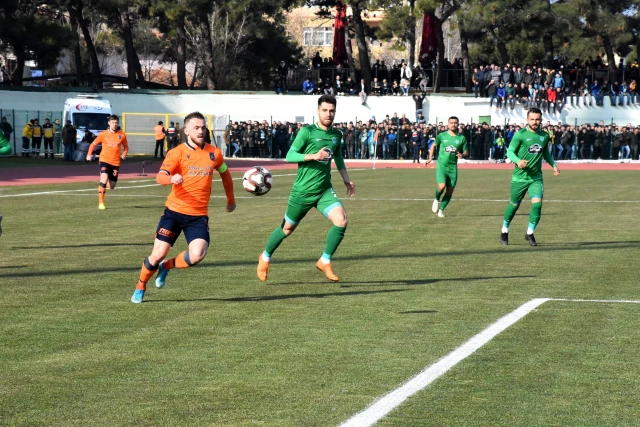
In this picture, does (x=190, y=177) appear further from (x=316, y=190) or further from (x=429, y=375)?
(x=429, y=375)

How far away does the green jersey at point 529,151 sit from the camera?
15.7 m

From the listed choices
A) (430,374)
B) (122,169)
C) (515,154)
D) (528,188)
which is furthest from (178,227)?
(122,169)

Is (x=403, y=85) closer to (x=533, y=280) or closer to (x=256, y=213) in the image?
(x=256, y=213)

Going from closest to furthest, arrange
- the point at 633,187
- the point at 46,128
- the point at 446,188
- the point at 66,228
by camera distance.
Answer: the point at 66,228 < the point at 446,188 < the point at 633,187 < the point at 46,128

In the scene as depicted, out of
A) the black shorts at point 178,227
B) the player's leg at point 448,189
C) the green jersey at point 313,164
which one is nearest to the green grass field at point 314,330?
the black shorts at point 178,227

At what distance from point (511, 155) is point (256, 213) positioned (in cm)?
742

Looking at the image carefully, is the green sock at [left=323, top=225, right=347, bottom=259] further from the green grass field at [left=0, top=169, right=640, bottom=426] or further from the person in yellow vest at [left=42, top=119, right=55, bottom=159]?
the person in yellow vest at [left=42, top=119, right=55, bottom=159]

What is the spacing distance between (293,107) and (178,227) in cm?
5218

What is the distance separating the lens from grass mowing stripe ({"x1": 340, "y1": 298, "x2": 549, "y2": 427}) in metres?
5.85

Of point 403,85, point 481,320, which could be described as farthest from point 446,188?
point 403,85

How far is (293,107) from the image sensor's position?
6159cm

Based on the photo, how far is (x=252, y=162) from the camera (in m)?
53.1

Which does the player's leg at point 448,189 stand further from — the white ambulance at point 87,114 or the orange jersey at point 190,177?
the white ambulance at point 87,114

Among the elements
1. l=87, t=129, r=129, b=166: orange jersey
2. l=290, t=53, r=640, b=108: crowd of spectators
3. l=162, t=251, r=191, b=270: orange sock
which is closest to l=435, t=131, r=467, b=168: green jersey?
l=87, t=129, r=129, b=166: orange jersey
